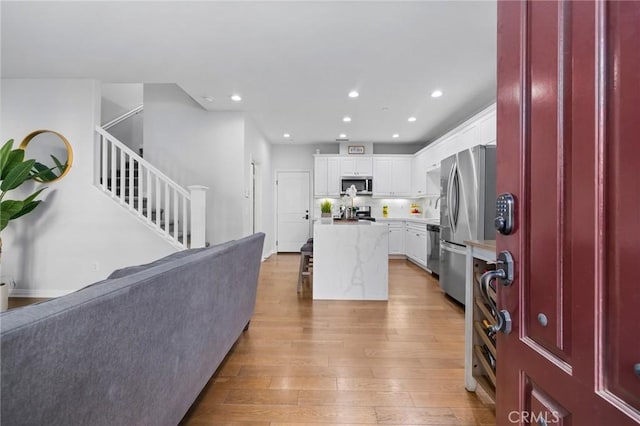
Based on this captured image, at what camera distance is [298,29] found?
2467 millimetres

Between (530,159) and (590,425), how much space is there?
47 cm

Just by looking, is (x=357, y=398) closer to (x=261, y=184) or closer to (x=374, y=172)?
(x=261, y=184)

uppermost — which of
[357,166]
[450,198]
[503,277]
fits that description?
[357,166]

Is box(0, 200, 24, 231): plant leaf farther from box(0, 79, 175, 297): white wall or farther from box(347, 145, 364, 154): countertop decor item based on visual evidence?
box(347, 145, 364, 154): countertop decor item

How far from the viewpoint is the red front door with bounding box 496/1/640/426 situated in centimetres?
40

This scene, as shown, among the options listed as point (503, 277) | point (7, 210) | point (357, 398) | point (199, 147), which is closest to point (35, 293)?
point (7, 210)

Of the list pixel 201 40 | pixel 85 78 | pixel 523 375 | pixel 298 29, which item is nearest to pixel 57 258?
pixel 85 78

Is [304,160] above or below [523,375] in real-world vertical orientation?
above

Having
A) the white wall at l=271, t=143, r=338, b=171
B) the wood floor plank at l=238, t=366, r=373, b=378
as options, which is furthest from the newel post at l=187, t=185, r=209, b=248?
the white wall at l=271, t=143, r=338, b=171

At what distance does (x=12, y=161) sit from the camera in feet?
10.1

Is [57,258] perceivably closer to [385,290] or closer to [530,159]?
[385,290]
